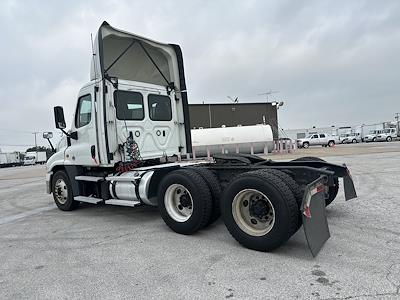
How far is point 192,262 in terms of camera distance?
408cm

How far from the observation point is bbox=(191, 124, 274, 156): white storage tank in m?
27.3

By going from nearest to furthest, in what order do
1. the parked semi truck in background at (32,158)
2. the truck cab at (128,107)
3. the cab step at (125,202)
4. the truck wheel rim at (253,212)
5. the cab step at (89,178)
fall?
the truck wheel rim at (253,212), the cab step at (125,202), the truck cab at (128,107), the cab step at (89,178), the parked semi truck in background at (32,158)

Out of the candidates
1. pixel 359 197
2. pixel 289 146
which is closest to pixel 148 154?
pixel 359 197

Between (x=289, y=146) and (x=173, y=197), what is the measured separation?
2494 cm

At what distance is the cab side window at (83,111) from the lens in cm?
689

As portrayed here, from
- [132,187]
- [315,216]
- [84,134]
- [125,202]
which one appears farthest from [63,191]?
[315,216]

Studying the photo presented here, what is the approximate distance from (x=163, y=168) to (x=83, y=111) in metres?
2.46

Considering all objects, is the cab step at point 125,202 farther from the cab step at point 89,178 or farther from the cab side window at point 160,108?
the cab side window at point 160,108

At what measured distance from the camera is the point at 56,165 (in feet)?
25.8

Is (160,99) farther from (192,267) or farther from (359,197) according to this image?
(359,197)

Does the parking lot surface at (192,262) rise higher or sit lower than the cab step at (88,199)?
lower

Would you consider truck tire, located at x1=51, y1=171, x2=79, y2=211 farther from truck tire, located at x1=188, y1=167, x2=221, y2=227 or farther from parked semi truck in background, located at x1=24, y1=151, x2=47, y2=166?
parked semi truck in background, located at x1=24, y1=151, x2=47, y2=166

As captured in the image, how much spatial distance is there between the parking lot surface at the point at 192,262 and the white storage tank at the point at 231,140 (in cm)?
2100

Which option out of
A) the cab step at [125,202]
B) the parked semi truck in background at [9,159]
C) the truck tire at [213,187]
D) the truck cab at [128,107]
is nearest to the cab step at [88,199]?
the cab step at [125,202]
